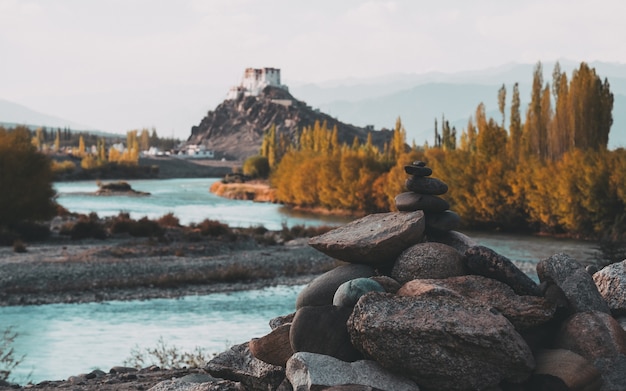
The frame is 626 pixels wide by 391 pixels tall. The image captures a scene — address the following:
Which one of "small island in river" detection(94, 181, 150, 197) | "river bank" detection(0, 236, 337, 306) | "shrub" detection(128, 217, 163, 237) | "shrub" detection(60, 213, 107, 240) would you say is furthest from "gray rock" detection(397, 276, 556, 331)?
"small island in river" detection(94, 181, 150, 197)

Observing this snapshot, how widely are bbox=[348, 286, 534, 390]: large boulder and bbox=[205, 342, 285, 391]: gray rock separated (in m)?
1.45

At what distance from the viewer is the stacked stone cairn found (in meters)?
8.34

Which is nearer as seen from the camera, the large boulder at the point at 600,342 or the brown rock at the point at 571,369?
the brown rock at the point at 571,369

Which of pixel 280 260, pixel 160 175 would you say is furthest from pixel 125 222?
pixel 160 175

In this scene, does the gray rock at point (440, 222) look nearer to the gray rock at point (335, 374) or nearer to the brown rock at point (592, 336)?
the brown rock at point (592, 336)

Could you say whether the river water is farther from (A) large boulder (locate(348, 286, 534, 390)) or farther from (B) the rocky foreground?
(A) large boulder (locate(348, 286, 534, 390))

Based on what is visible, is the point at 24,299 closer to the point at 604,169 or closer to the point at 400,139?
the point at 604,169

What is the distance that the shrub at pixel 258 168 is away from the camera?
120562 millimetres

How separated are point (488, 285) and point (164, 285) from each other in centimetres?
2393

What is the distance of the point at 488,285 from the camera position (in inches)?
371

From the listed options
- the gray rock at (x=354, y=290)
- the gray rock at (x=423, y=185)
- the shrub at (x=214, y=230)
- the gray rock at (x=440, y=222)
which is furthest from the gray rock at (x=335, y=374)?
the shrub at (x=214, y=230)

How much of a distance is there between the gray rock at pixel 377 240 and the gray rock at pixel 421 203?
17 centimetres

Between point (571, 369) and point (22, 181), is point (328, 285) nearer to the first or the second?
point (571, 369)

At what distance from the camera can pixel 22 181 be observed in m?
45.4
